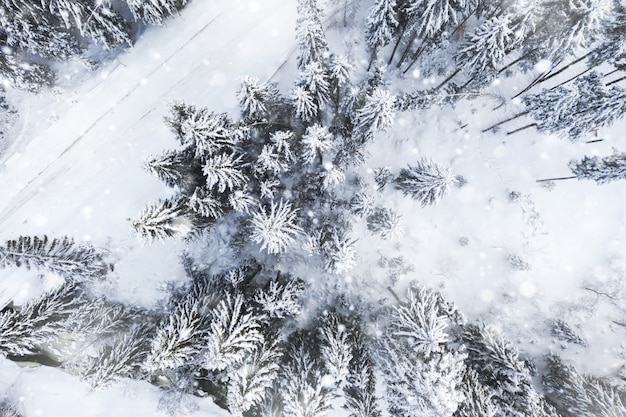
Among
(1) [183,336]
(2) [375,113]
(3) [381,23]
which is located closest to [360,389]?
(1) [183,336]

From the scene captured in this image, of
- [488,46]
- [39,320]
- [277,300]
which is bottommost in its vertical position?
[277,300]

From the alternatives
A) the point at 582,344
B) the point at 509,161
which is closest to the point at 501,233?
the point at 509,161

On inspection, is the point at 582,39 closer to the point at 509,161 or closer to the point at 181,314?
the point at 509,161

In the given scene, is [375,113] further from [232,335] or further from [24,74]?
[24,74]

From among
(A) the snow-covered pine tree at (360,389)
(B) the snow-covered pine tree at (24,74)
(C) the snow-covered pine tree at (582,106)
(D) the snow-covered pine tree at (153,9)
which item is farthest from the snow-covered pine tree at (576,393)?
(B) the snow-covered pine tree at (24,74)

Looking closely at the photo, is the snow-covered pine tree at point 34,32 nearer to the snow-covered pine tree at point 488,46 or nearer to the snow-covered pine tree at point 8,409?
the snow-covered pine tree at point 8,409
